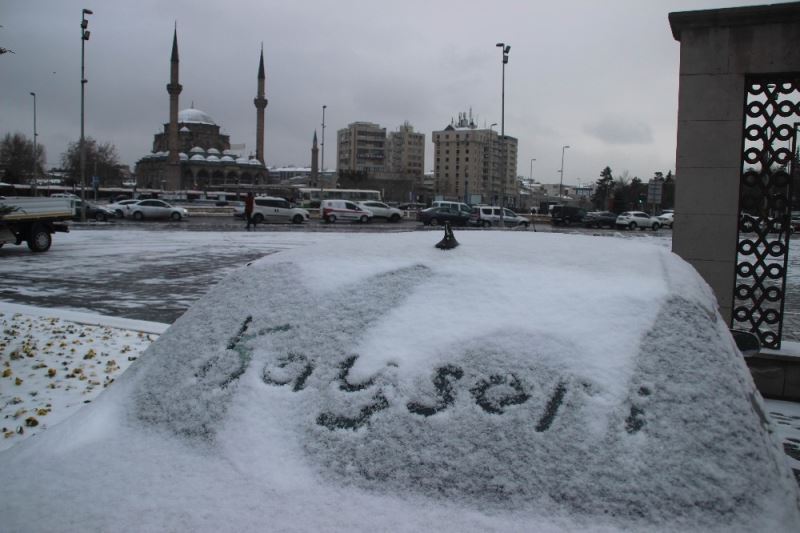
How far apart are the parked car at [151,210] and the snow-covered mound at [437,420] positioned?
44642 mm

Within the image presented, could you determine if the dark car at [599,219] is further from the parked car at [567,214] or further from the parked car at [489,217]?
the parked car at [489,217]

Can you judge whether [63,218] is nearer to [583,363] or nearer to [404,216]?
[583,363]

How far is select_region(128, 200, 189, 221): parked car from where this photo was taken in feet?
144

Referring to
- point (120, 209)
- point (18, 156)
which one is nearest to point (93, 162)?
point (18, 156)

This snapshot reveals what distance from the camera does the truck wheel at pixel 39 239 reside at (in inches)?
736

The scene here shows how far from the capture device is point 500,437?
177 cm

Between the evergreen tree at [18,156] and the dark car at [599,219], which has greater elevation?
the evergreen tree at [18,156]

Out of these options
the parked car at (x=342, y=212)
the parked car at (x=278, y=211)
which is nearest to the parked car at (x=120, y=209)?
the parked car at (x=278, y=211)

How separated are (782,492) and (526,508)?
64 centimetres

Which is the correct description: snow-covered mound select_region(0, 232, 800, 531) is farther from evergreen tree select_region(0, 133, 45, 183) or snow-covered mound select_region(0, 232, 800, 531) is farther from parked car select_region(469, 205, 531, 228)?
evergreen tree select_region(0, 133, 45, 183)

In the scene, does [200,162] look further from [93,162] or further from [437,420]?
[437,420]

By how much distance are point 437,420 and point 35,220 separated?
783 inches

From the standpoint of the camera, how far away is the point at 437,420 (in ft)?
5.97

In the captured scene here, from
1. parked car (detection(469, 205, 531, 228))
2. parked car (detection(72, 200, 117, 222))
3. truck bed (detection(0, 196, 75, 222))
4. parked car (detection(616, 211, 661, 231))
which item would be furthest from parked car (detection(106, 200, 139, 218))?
parked car (detection(616, 211, 661, 231))
